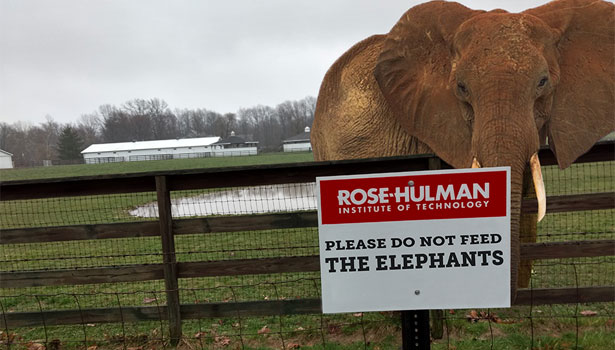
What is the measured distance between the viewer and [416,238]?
2.01 m

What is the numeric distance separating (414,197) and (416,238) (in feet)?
0.68

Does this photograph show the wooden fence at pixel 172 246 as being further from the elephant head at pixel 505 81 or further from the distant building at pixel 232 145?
the distant building at pixel 232 145

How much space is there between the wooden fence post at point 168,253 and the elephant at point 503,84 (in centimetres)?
244

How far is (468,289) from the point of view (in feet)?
6.66

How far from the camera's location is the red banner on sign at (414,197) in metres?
1.96

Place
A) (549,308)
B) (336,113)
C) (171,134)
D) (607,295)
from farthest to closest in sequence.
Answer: (171,134)
(336,113)
(549,308)
(607,295)

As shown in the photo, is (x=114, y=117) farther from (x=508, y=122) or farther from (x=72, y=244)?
(x=508, y=122)

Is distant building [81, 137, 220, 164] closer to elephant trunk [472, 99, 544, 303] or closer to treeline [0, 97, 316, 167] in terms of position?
treeline [0, 97, 316, 167]

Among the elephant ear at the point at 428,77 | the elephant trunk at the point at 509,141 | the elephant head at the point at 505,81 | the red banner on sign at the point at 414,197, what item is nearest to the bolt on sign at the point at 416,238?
the red banner on sign at the point at 414,197

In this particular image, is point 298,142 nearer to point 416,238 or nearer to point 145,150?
point 145,150

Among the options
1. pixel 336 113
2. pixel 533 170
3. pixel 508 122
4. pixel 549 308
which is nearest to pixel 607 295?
pixel 549 308

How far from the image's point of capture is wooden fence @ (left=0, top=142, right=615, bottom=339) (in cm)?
346

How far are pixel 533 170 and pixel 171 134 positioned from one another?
3805 inches

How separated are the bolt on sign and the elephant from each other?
2.03ft
